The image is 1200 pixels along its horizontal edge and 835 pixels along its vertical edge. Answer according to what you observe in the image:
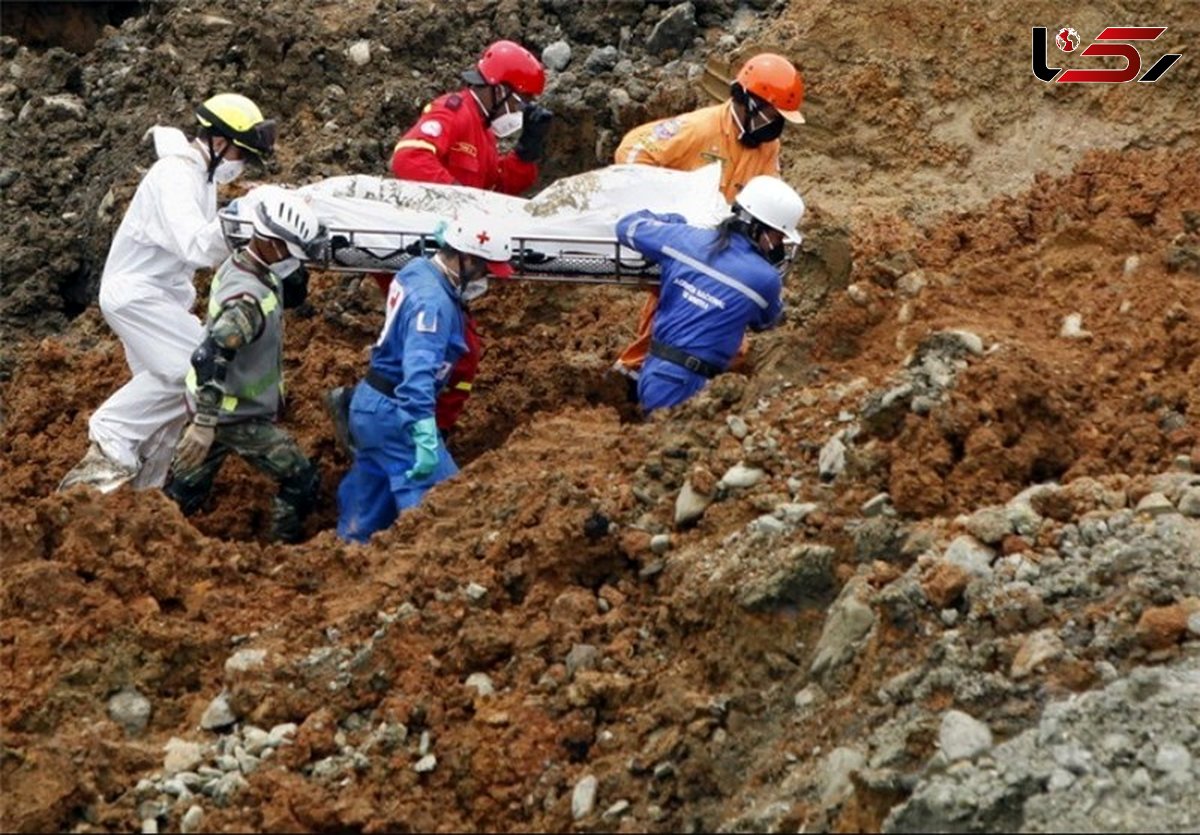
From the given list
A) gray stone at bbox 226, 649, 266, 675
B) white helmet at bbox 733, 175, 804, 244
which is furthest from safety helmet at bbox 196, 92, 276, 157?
gray stone at bbox 226, 649, 266, 675

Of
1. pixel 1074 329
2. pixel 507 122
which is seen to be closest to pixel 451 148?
pixel 507 122

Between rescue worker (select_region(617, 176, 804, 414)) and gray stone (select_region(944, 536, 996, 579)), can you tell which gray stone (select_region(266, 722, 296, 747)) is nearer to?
gray stone (select_region(944, 536, 996, 579))

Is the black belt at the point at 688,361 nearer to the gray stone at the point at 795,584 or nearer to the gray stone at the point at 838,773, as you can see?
the gray stone at the point at 795,584

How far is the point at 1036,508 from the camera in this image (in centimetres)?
942

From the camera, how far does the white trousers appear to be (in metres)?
12.0

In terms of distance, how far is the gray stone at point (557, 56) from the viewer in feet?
49.2

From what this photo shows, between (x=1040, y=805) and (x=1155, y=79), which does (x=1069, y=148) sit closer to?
(x=1155, y=79)

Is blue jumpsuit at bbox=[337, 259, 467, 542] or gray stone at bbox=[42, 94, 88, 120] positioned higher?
blue jumpsuit at bbox=[337, 259, 467, 542]

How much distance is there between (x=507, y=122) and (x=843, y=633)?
15.1ft

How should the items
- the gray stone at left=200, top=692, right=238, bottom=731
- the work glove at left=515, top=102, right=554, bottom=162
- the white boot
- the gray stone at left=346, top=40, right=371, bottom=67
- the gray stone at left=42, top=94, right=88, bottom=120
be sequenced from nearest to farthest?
the gray stone at left=200, top=692, right=238, bottom=731
the white boot
the work glove at left=515, top=102, right=554, bottom=162
the gray stone at left=346, top=40, right=371, bottom=67
the gray stone at left=42, top=94, right=88, bottom=120

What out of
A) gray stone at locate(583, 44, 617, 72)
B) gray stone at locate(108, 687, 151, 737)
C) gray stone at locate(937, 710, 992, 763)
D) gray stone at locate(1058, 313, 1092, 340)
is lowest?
gray stone at locate(583, 44, 617, 72)

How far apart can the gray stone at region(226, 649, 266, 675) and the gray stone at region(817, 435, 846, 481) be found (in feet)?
7.64

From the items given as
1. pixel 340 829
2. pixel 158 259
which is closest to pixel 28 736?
pixel 340 829

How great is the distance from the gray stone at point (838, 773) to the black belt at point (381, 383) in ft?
12.1
